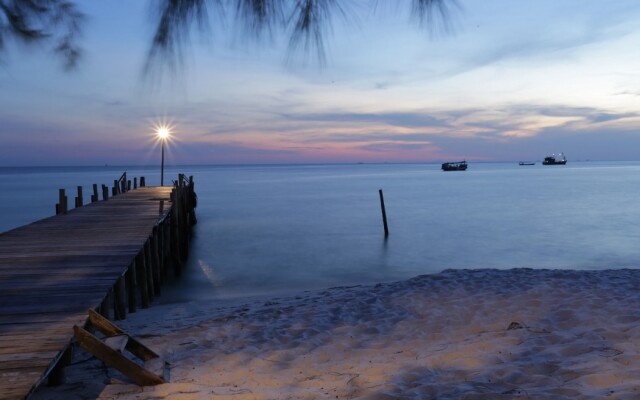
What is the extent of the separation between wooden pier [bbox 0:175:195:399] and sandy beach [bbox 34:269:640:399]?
2.80ft

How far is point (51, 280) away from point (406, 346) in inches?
221

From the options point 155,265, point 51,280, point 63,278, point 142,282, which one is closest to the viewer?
point 51,280

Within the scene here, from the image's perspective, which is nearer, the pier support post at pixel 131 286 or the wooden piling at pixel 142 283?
the pier support post at pixel 131 286

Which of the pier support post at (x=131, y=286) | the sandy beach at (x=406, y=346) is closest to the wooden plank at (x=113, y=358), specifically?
the sandy beach at (x=406, y=346)

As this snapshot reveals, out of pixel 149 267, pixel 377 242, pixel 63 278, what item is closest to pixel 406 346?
pixel 63 278

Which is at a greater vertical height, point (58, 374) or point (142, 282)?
point (58, 374)

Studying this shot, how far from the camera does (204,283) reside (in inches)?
584

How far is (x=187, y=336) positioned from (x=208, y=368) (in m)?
1.68

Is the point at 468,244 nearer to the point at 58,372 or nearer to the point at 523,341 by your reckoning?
the point at 523,341

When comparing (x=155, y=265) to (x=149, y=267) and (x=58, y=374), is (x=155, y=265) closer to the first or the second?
(x=149, y=267)

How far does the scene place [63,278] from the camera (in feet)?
24.4

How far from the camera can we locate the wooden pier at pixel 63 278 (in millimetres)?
4543

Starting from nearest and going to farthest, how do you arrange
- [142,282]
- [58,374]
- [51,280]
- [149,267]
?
[58,374] < [51,280] < [142,282] < [149,267]

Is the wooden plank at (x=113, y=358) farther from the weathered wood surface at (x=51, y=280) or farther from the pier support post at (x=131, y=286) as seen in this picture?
the pier support post at (x=131, y=286)
